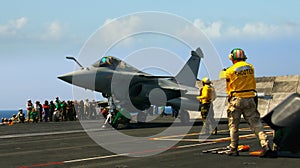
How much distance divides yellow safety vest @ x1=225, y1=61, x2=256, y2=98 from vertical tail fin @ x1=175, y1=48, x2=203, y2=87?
1967 cm

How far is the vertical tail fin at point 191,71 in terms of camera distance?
2959cm

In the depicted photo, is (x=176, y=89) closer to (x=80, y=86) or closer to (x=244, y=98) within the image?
(x=80, y=86)

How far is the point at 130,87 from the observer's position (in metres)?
22.1

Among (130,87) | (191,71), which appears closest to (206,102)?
(130,87)

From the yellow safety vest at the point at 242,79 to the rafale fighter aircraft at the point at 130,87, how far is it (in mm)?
11978

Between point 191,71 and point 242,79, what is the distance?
72.2 feet

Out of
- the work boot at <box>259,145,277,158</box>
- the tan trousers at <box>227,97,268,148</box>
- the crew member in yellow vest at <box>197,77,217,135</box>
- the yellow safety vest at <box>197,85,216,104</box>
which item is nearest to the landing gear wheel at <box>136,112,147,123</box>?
the crew member in yellow vest at <box>197,77,217,135</box>

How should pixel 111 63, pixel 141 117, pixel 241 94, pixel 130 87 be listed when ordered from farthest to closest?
pixel 141 117
pixel 130 87
pixel 111 63
pixel 241 94

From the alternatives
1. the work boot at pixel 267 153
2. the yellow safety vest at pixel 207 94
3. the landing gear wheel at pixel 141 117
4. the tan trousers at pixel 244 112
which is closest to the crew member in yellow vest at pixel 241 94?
the tan trousers at pixel 244 112

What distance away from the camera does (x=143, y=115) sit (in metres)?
26.1

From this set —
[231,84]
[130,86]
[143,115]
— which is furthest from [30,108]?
[231,84]

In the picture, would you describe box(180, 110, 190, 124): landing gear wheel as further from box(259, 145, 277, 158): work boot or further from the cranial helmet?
box(259, 145, 277, 158): work boot

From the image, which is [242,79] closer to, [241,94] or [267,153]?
[241,94]

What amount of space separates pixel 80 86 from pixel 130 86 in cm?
279
